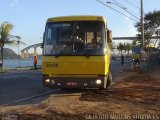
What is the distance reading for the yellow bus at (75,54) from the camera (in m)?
16.3

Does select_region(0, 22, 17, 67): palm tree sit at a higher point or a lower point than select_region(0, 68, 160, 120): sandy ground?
higher

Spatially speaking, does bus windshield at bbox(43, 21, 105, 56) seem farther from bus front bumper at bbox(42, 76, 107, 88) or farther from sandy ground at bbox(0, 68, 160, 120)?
sandy ground at bbox(0, 68, 160, 120)

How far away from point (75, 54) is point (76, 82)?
3.43 feet

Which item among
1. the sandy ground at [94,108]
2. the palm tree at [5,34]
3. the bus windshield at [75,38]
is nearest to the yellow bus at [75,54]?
the bus windshield at [75,38]

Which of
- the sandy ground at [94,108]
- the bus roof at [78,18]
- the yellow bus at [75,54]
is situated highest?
the bus roof at [78,18]

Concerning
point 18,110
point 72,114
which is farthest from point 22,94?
point 72,114

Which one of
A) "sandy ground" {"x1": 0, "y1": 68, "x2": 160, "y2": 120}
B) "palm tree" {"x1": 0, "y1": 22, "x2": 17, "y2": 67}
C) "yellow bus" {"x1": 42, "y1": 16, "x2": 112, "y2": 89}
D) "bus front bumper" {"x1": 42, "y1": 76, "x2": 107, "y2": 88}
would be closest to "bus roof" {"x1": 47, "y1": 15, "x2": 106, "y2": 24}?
"yellow bus" {"x1": 42, "y1": 16, "x2": 112, "y2": 89}

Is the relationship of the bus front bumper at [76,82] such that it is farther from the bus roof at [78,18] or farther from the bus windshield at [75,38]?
the bus roof at [78,18]

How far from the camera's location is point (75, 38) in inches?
659

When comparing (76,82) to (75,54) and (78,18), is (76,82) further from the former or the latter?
(78,18)

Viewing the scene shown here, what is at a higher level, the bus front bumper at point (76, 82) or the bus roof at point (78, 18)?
the bus roof at point (78, 18)

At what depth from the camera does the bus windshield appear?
16516 mm

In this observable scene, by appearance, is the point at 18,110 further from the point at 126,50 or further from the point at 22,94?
the point at 126,50

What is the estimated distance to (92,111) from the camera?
1240 centimetres
